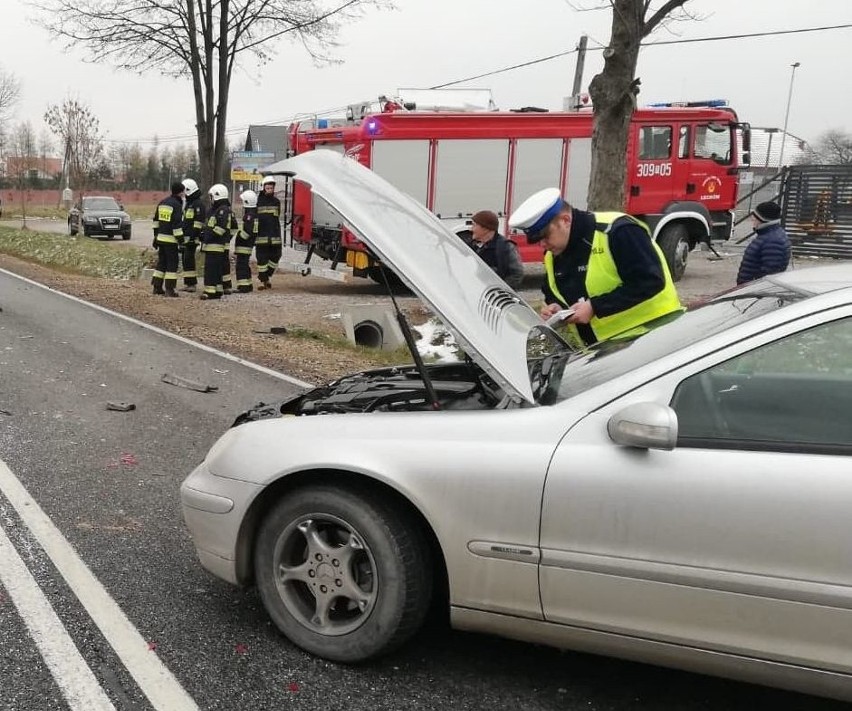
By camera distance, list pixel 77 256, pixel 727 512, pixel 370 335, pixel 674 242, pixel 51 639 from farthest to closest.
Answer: pixel 77 256, pixel 674 242, pixel 370 335, pixel 51 639, pixel 727 512

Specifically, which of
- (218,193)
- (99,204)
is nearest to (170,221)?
(218,193)

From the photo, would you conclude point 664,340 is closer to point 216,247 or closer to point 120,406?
point 120,406

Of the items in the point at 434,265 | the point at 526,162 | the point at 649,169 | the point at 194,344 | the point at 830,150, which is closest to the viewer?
the point at 434,265

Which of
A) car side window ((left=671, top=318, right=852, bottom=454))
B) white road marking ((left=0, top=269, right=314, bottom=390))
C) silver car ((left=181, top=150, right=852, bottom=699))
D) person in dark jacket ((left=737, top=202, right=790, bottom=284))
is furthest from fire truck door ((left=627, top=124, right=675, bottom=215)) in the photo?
car side window ((left=671, top=318, right=852, bottom=454))

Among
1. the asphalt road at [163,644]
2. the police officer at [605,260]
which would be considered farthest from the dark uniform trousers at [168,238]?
the police officer at [605,260]

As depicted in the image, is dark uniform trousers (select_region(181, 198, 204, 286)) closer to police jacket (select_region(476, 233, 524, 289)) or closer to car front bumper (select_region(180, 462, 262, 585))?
police jacket (select_region(476, 233, 524, 289))

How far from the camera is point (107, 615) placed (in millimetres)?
3105

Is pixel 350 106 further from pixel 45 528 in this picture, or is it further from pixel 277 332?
pixel 45 528

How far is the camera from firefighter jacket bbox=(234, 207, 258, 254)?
13297mm

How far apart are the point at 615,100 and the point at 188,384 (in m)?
5.89

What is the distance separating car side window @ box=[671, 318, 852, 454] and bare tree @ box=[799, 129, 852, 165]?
208ft

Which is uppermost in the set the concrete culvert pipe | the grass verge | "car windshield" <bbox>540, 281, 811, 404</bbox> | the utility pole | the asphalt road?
the utility pole

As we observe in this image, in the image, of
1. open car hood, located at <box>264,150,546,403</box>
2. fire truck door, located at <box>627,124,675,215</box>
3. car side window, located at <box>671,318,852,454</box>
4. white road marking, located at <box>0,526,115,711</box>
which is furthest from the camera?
fire truck door, located at <box>627,124,675,215</box>

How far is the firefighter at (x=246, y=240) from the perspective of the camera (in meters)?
13.3
